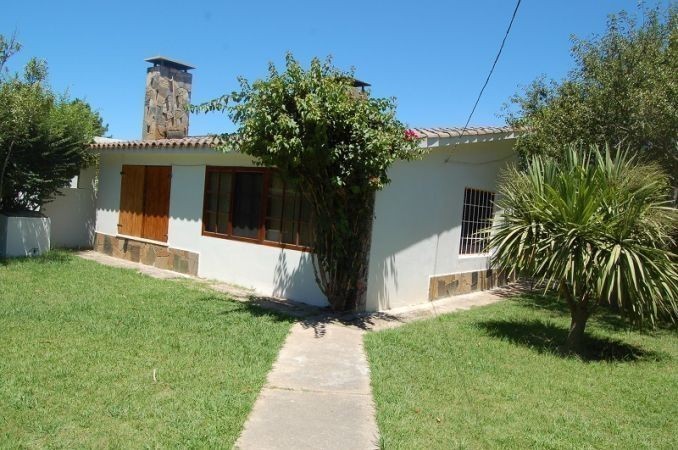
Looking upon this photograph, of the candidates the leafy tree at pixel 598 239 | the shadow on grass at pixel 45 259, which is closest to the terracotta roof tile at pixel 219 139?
the leafy tree at pixel 598 239

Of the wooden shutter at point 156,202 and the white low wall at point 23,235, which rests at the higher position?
the wooden shutter at point 156,202

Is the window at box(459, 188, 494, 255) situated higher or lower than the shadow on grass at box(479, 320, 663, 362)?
higher

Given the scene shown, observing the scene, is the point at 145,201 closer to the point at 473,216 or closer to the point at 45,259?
the point at 45,259

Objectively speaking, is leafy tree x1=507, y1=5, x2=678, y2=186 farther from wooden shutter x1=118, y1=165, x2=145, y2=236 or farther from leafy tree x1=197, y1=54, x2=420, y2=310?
wooden shutter x1=118, y1=165, x2=145, y2=236

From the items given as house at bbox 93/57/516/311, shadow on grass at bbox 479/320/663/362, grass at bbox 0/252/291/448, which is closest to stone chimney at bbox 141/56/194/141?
house at bbox 93/57/516/311

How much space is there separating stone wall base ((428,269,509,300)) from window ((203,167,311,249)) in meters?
2.61

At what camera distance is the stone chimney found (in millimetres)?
13133

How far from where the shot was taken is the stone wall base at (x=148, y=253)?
1076 centimetres

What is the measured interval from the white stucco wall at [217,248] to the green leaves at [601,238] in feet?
10.9

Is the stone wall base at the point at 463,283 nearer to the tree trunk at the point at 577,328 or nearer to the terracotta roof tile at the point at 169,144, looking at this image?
the tree trunk at the point at 577,328

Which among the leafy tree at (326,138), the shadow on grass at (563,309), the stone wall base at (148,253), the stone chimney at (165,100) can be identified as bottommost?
the shadow on grass at (563,309)

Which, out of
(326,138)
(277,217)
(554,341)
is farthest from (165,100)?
(554,341)

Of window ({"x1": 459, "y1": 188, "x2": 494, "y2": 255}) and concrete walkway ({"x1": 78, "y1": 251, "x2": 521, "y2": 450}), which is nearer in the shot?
concrete walkway ({"x1": 78, "y1": 251, "x2": 521, "y2": 450})

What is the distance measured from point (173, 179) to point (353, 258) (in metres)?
4.88
